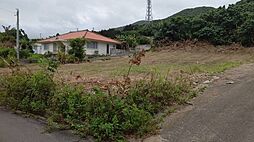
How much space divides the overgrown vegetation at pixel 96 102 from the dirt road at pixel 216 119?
37cm

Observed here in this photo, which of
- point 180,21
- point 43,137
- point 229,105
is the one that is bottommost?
point 43,137

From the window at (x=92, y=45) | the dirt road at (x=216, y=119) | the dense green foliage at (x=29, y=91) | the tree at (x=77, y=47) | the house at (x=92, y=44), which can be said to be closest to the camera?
the dirt road at (x=216, y=119)

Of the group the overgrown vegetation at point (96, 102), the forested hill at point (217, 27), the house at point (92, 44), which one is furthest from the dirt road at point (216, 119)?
the house at point (92, 44)

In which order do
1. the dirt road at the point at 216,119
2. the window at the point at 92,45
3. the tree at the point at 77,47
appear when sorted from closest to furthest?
the dirt road at the point at 216,119, the tree at the point at 77,47, the window at the point at 92,45

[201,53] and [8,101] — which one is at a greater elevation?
[201,53]

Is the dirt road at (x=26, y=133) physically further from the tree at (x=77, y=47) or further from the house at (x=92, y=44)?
the house at (x=92, y=44)

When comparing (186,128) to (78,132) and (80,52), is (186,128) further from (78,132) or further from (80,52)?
(80,52)

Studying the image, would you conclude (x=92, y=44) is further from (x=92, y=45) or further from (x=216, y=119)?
(x=216, y=119)

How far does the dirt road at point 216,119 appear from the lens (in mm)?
4988

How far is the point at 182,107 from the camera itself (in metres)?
6.51

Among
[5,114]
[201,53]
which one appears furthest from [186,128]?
[201,53]

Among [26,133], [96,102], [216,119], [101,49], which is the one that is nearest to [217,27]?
[101,49]

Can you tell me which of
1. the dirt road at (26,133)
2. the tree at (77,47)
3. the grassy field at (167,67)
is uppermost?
the tree at (77,47)

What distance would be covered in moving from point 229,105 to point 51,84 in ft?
12.4
